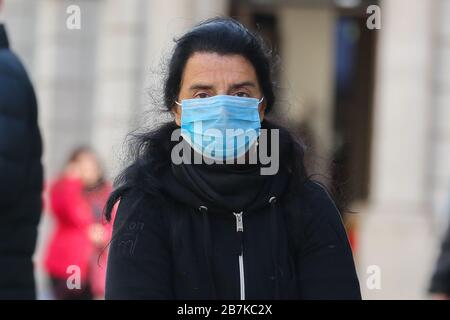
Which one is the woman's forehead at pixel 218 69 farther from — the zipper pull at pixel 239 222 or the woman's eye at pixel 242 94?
the zipper pull at pixel 239 222

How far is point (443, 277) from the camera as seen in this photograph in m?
5.11

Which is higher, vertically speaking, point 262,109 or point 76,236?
point 262,109

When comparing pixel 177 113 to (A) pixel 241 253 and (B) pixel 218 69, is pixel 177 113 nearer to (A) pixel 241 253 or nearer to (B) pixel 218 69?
(B) pixel 218 69

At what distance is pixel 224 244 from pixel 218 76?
1.49 ft

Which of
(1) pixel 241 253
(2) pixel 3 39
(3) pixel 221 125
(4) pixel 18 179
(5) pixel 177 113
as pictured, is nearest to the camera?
(1) pixel 241 253

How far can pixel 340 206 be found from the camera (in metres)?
3.26

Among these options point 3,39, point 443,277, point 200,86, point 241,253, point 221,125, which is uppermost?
point 3,39

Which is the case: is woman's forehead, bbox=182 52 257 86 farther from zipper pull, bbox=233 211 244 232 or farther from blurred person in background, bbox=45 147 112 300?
blurred person in background, bbox=45 147 112 300

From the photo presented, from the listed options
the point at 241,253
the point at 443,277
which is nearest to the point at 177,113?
the point at 241,253

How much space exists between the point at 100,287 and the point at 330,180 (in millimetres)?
6233

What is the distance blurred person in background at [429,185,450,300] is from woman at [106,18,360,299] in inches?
90.2

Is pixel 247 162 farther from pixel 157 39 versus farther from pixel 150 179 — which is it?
pixel 157 39

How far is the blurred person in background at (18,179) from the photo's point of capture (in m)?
4.02

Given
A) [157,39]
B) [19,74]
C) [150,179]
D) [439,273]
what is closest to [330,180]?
[150,179]
